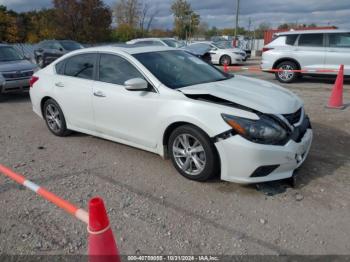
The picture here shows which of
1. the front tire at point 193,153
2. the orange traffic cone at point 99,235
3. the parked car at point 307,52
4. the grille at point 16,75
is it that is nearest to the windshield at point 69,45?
the grille at point 16,75

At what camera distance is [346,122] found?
255 inches

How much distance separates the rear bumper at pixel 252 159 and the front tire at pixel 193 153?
0.13m

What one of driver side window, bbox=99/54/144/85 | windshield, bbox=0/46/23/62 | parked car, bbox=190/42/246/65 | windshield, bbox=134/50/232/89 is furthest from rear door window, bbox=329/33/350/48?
windshield, bbox=0/46/23/62

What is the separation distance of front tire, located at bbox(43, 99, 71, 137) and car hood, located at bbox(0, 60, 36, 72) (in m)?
4.18

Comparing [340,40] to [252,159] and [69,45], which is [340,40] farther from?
[69,45]

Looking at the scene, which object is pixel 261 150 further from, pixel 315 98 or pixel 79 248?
pixel 315 98

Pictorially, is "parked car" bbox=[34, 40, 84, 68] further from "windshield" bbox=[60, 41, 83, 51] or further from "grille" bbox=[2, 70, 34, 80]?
"grille" bbox=[2, 70, 34, 80]

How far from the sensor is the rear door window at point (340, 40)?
10.8 metres

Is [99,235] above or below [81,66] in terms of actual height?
below

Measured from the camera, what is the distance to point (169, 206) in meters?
3.53

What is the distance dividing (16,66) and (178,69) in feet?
22.1

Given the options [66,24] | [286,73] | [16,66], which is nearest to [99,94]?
[16,66]

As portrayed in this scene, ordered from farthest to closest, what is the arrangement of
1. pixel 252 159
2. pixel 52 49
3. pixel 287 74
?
pixel 52 49
pixel 287 74
pixel 252 159

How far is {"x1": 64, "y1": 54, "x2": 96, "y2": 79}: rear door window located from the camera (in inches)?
201
